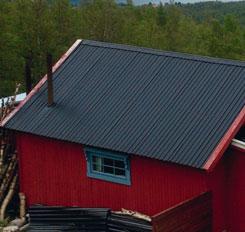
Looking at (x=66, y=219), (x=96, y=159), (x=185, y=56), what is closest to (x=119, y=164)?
(x=96, y=159)

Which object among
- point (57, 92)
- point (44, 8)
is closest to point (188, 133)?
point (57, 92)

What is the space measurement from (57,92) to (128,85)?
2.28 m

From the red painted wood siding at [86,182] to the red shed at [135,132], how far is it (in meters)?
0.03

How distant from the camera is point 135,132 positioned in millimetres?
17906

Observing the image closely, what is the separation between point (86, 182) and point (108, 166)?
954 millimetres

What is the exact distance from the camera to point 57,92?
20.1 m

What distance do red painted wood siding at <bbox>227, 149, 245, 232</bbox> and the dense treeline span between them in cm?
2239

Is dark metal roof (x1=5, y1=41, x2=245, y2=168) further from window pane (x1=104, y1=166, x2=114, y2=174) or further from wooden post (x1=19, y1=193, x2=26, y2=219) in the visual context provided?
wooden post (x1=19, y1=193, x2=26, y2=219)

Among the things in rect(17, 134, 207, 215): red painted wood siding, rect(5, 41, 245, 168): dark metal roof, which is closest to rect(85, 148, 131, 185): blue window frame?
rect(17, 134, 207, 215): red painted wood siding

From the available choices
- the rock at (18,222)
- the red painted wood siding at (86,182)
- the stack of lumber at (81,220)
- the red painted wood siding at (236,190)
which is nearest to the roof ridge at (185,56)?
the red painted wood siding at (236,190)

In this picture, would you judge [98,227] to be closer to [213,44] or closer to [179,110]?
[179,110]

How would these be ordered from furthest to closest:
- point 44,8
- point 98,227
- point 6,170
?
point 44,8, point 6,170, point 98,227

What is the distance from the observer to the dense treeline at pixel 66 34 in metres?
38.4

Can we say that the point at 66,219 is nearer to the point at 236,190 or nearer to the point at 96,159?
the point at 96,159
